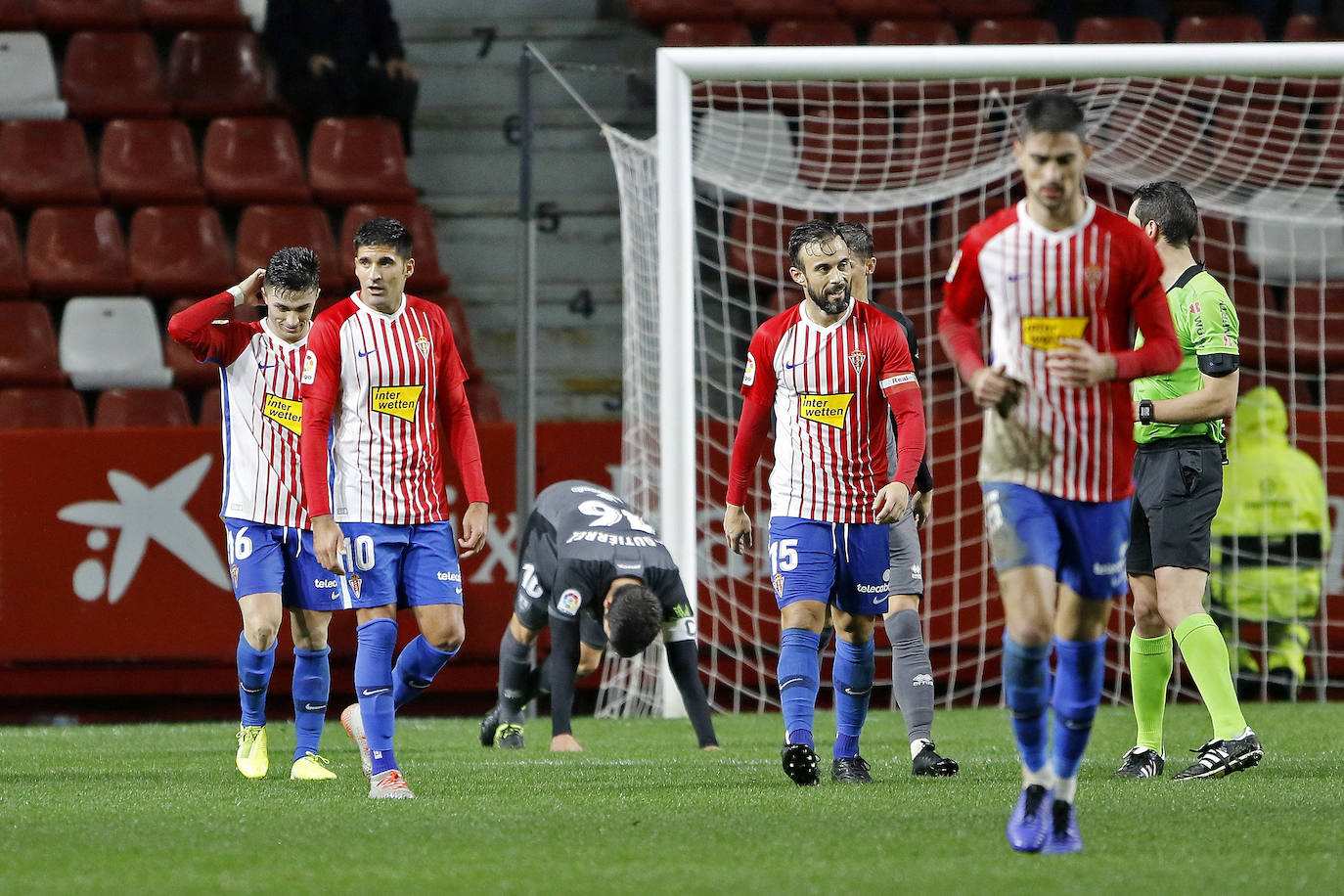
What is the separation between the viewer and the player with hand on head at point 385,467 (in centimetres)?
523

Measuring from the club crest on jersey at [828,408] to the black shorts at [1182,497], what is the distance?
1.04 metres

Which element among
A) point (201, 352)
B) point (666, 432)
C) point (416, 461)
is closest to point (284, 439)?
point (201, 352)

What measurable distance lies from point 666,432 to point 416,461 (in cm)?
338

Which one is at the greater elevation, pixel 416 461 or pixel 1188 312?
pixel 1188 312

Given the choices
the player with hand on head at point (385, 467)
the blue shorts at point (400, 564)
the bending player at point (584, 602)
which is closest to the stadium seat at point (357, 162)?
the bending player at point (584, 602)

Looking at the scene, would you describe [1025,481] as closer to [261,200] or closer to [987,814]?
[987,814]

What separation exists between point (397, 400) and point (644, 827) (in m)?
1.68

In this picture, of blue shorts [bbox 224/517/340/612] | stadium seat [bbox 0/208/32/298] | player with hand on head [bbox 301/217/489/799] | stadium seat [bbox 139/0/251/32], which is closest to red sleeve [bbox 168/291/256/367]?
blue shorts [bbox 224/517/340/612]

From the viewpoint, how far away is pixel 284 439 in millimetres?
6504

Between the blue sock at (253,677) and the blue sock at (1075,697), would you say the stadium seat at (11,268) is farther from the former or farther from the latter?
the blue sock at (1075,697)

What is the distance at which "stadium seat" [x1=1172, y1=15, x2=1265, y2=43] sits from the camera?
1202 centimetres

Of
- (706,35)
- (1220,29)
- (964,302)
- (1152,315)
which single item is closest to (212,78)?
(706,35)

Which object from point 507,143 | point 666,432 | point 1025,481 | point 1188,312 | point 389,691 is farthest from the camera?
point 507,143

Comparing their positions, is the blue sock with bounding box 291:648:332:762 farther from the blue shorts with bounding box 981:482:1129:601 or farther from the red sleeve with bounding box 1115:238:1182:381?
the red sleeve with bounding box 1115:238:1182:381
